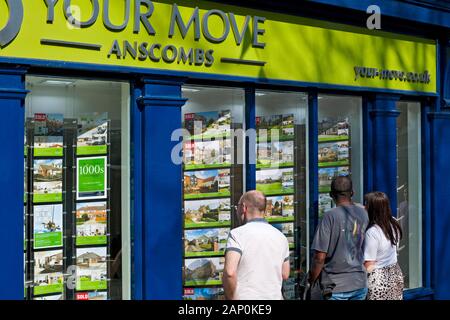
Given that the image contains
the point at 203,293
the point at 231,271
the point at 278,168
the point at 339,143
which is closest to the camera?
the point at 231,271

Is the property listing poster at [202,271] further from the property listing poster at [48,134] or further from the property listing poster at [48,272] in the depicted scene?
the property listing poster at [48,134]

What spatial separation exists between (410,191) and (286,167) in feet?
7.78

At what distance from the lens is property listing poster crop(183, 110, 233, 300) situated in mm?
7090

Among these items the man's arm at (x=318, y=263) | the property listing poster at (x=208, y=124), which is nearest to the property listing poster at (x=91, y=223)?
the property listing poster at (x=208, y=124)

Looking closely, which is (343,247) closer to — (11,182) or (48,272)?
(48,272)

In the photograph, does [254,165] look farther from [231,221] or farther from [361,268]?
[361,268]

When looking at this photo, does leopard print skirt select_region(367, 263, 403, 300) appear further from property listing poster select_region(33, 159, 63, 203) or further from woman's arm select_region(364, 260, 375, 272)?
property listing poster select_region(33, 159, 63, 203)

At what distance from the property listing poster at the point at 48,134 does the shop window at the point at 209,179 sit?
1.30m

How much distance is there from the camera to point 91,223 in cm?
649

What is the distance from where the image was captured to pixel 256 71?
24.1ft

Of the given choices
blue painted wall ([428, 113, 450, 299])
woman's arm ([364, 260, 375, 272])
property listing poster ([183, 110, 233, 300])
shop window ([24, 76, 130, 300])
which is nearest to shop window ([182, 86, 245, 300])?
property listing poster ([183, 110, 233, 300])

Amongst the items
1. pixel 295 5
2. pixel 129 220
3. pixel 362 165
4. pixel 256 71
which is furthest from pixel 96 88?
pixel 362 165

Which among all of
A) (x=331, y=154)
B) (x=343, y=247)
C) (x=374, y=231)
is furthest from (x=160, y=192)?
(x=331, y=154)

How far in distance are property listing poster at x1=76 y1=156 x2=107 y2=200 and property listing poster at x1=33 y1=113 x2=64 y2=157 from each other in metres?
0.25
